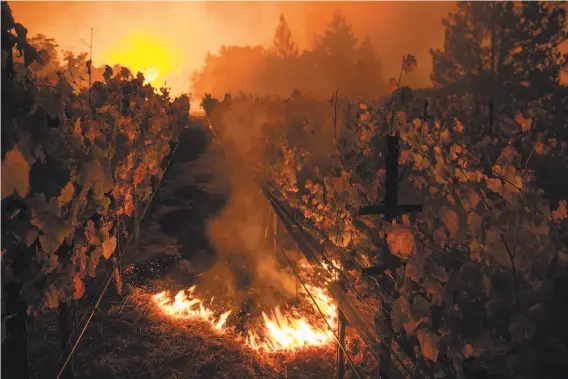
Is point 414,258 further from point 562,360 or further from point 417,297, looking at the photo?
point 562,360

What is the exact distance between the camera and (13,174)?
222cm

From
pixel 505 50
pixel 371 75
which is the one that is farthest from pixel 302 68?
pixel 505 50

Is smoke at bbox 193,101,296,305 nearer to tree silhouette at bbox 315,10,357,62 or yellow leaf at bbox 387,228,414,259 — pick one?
yellow leaf at bbox 387,228,414,259

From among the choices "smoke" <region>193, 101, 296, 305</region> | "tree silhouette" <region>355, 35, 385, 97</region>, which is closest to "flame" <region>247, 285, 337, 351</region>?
"smoke" <region>193, 101, 296, 305</region>

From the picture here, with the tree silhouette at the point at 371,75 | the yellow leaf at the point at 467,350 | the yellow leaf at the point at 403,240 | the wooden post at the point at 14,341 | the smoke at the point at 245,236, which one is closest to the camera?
the yellow leaf at the point at 467,350

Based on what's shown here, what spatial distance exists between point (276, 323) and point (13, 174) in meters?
5.15

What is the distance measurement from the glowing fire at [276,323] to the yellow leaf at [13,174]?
4.36 metres

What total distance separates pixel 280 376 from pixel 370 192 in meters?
2.99

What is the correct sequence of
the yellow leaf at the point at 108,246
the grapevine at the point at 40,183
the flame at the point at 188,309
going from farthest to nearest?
the flame at the point at 188,309 → the yellow leaf at the point at 108,246 → the grapevine at the point at 40,183

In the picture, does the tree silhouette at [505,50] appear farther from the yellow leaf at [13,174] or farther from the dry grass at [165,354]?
the yellow leaf at [13,174]

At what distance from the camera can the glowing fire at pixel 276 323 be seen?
619 centimetres

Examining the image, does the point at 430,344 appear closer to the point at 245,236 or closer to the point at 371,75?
the point at 245,236

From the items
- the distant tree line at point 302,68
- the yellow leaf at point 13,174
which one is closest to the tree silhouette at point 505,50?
the distant tree line at point 302,68

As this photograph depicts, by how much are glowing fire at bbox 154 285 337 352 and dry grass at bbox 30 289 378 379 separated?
165 millimetres
